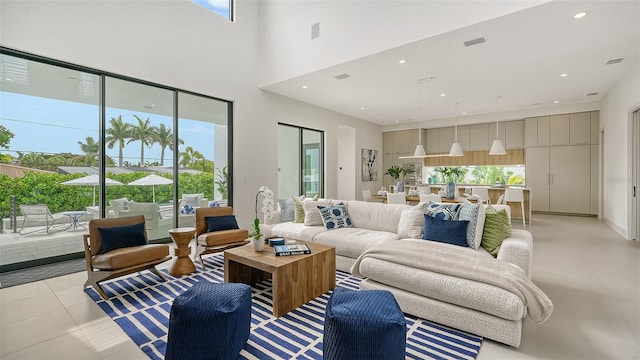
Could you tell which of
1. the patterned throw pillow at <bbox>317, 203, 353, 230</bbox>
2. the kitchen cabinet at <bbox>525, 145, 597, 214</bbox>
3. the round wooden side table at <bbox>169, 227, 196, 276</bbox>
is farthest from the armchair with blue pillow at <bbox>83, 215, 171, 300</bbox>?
the kitchen cabinet at <bbox>525, 145, 597, 214</bbox>

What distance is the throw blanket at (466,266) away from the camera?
6.56 ft

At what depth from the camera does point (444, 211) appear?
3.25m

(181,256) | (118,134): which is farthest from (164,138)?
(181,256)

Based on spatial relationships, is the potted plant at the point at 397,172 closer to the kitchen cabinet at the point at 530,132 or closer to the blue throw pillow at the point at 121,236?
the kitchen cabinet at the point at 530,132

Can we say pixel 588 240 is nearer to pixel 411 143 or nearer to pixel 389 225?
pixel 389 225

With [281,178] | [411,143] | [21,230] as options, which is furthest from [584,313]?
[411,143]

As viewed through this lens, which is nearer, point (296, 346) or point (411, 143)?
point (296, 346)

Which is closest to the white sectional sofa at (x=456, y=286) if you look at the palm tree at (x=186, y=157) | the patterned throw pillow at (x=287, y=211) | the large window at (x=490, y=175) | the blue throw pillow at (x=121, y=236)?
the patterned throw pillow at (x=287, y=211)

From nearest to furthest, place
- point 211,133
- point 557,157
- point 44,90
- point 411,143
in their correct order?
point 44,90 < point 211,133 < point 557,157 < point 411,143

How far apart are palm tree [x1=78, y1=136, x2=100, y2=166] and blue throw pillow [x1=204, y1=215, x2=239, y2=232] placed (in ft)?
6.05

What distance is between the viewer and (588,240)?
5.12 metres

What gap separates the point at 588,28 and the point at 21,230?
751 centimetres

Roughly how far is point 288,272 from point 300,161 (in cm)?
509

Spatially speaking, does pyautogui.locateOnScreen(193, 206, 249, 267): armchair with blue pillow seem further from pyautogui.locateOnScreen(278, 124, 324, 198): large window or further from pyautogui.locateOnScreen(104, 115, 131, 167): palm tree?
pyautogui.locateOnScreen(278, 124, 324, 198): large window
